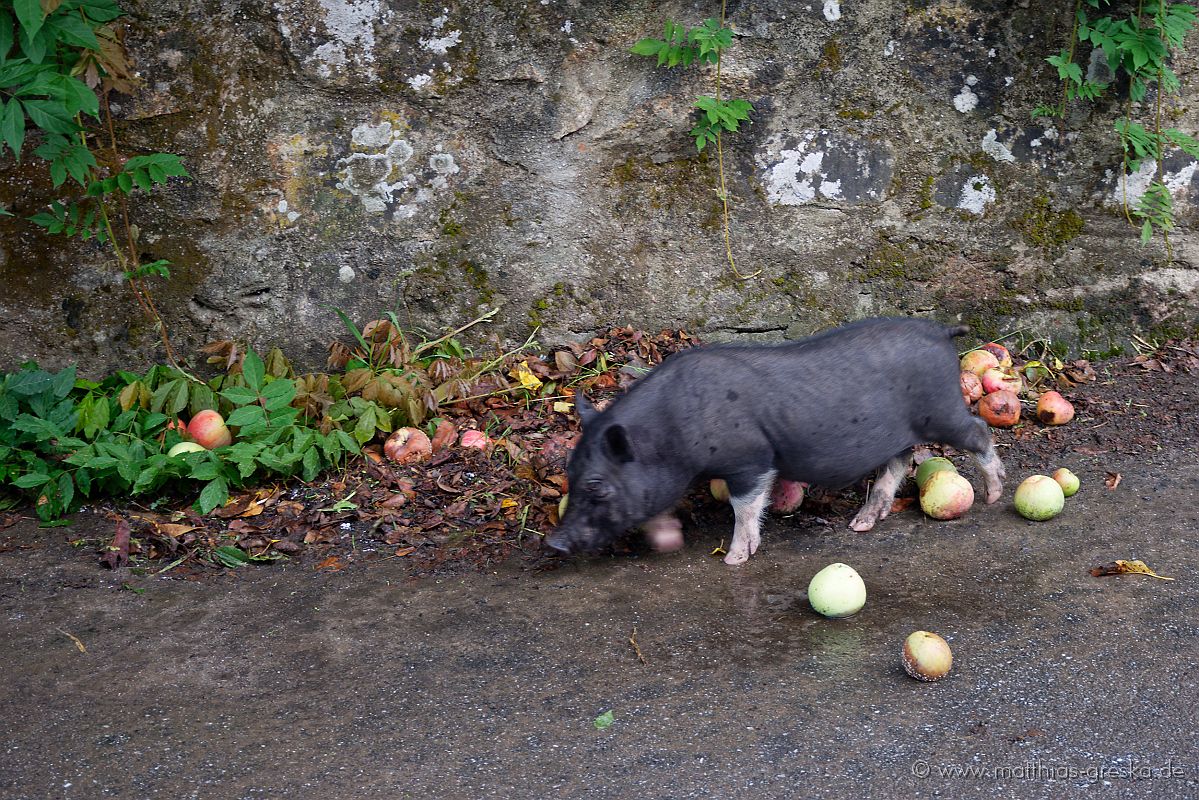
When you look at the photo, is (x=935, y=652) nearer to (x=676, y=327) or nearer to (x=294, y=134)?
(x=676, y=327)

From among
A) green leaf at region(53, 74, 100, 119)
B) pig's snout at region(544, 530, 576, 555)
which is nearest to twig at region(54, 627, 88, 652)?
pig's snout at region(544, 530, 576, 555)

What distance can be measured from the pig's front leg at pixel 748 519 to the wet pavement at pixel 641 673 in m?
0.08

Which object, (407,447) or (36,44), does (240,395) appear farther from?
(36,44)

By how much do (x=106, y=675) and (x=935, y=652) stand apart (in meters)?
2.66

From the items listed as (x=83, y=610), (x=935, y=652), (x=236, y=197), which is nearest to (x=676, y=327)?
(x=236, y=197)

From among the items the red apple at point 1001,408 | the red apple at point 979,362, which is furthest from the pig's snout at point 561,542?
the red apple at point 979,362

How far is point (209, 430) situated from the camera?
4.70 metres

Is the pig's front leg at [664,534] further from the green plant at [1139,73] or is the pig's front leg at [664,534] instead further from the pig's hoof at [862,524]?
the green plant at [1139,73]

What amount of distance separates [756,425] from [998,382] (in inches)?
64.0

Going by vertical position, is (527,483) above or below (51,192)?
below

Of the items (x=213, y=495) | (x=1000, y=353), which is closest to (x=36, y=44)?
(x=213, y=495)

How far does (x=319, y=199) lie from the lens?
517 cm

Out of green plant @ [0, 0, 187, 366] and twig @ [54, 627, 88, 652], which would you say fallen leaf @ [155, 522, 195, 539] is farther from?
green plant @ [0, 0, 187, 366]

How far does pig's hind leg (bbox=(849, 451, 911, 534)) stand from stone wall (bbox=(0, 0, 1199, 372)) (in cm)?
122
